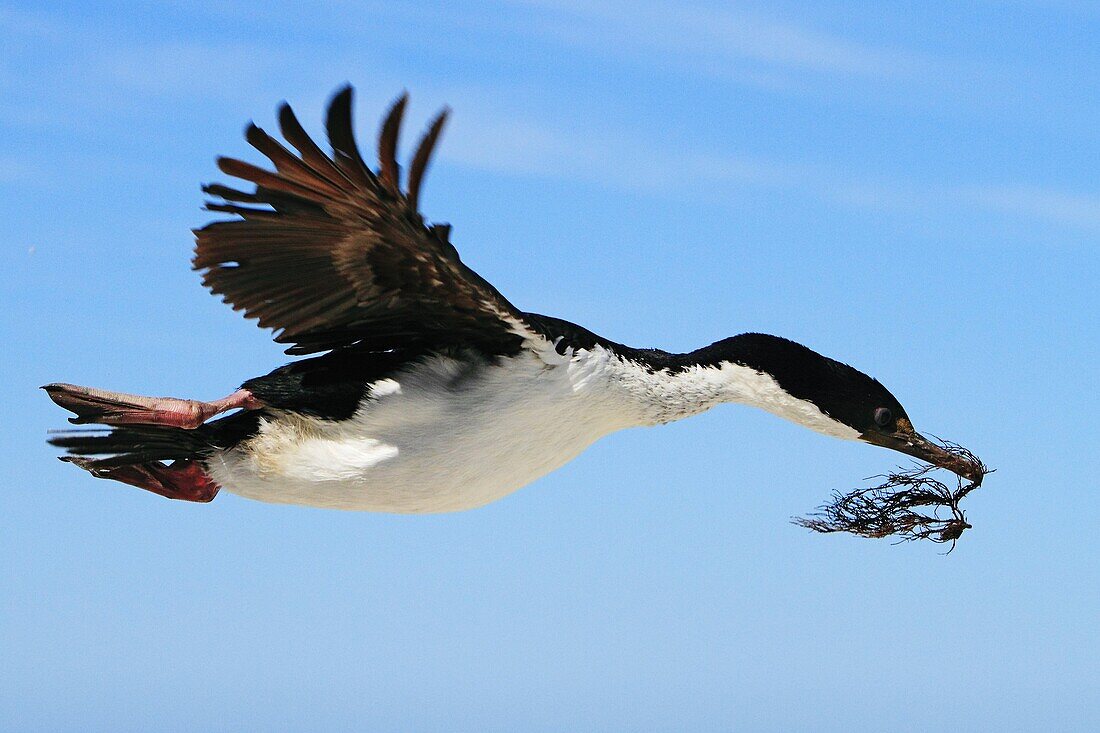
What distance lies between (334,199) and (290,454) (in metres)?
1.53

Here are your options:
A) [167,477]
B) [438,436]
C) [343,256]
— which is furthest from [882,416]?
[167,477]

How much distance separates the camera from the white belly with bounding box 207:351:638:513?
6.60 metres

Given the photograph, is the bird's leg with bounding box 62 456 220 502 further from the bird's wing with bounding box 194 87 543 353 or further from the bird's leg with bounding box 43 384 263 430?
the bird's wing with bounding box 194 87 543 353

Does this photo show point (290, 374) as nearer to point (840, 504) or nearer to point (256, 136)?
point (256, 136)

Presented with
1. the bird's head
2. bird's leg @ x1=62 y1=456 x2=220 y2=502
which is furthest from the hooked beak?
bird's leg @ x1=62 y1=456 x2=220 y2=502

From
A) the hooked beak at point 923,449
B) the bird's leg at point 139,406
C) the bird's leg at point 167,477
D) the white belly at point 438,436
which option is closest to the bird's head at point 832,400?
the hooked beak at point 923,449

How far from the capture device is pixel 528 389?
6.60 meters

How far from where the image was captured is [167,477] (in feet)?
23.2

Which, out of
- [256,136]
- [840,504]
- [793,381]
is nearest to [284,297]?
[256,136]

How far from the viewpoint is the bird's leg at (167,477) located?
7.00 metres

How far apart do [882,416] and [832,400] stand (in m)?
0.28

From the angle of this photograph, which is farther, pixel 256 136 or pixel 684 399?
pixel 684 399

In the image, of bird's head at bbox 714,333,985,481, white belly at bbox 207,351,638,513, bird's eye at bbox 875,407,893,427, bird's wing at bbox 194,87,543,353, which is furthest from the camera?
bird's eye at bbox 875,407,893,427

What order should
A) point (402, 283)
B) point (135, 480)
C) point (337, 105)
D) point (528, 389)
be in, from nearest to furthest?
point (337, 105) → point (402, 283) → point (528, 389) → point (135, 480)
